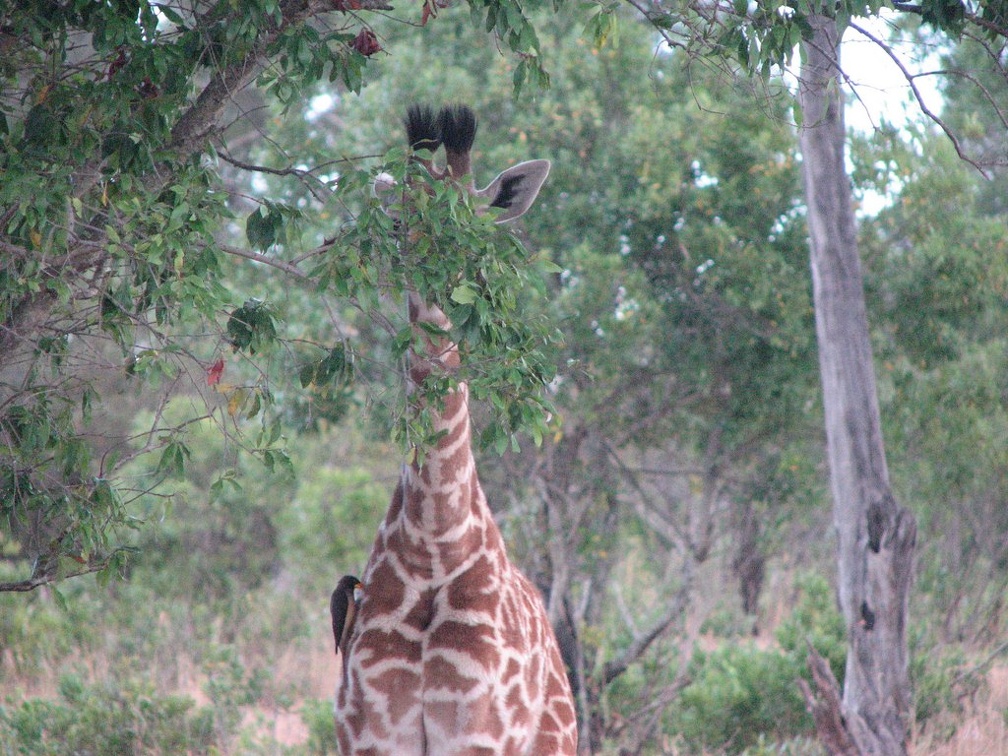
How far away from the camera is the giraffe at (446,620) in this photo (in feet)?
13.2

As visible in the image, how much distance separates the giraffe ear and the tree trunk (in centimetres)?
246

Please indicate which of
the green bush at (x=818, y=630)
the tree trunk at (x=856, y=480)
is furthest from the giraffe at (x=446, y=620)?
the green bush at (x=818, y=630)

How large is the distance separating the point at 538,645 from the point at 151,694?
Answer: 276cm

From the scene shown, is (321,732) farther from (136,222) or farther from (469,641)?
(136,222)

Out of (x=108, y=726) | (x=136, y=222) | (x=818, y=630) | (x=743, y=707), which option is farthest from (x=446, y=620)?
(x=818, y=630)

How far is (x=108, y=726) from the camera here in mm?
5957

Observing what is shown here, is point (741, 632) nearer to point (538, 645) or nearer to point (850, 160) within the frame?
point (850, 160)

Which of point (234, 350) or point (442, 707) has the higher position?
point (234, 350)

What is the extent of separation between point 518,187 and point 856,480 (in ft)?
10.2

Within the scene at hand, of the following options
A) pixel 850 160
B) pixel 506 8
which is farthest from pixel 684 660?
pixel 506 8

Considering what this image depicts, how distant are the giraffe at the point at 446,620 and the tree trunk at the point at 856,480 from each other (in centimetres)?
253

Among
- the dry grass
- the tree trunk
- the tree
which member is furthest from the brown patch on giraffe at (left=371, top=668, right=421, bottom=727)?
the dry grass

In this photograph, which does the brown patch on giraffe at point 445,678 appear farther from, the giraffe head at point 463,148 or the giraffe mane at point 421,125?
the giraffe mane at point 421,125

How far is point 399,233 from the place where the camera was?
3145 mm
